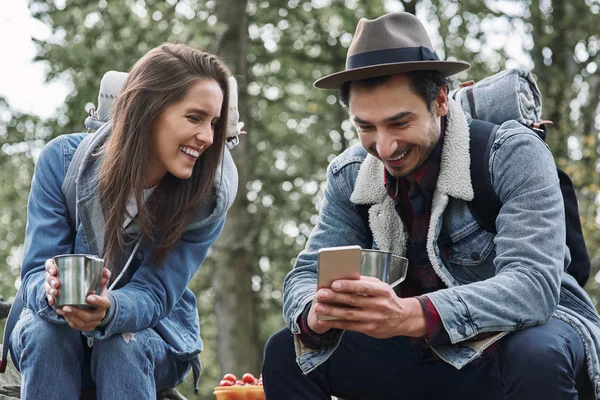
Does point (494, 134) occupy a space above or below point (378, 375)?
above

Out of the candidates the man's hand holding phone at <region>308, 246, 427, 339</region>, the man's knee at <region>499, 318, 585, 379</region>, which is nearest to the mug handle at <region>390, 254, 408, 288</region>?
the man's hand holding phone at <region>308, 246, 427, 339</region>

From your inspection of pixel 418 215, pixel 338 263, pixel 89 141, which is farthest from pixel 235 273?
pixel 338 263

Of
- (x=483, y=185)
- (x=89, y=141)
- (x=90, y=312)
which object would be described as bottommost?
(x=90, y=312)

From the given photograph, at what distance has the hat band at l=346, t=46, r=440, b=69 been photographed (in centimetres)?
360

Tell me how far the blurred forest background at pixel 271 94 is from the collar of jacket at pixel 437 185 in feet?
25.4

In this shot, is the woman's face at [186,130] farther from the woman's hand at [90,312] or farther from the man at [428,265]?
the woman's hand at [90,312]

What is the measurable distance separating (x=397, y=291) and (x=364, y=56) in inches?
37.2

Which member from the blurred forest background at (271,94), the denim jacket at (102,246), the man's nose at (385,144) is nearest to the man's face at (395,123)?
the man's nose at (385,144)

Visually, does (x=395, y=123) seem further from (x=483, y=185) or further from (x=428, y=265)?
(x=428, y=265)

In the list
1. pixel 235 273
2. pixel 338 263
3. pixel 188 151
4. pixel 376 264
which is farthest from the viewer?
pixel 235 273

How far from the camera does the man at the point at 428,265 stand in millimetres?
3154

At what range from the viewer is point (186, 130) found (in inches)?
158

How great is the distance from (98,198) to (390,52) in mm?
1378

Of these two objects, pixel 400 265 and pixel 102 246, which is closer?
pixel 400 265
